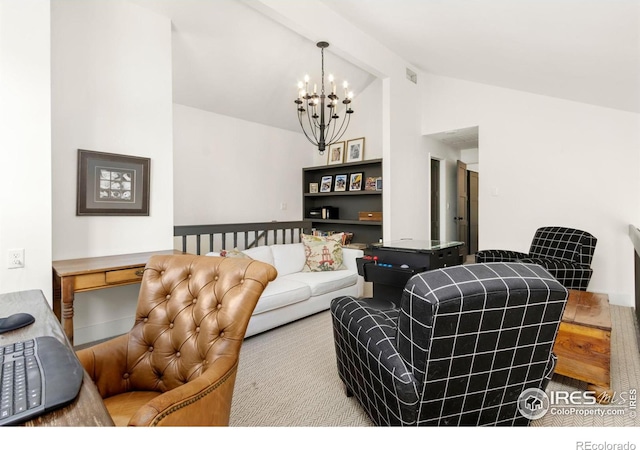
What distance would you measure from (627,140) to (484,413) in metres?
4.06

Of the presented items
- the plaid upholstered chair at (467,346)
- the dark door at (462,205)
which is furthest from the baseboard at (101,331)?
the dark door at (462,205)

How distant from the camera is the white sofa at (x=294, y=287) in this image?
2.76 meters

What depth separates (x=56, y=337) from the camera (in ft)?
3.11

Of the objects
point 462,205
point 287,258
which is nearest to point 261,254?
point 287,258

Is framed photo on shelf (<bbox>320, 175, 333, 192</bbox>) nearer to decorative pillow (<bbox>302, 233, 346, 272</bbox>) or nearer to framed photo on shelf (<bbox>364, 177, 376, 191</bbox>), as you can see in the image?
framed photo on shelf (<bbox>364, 177, 376, 191</bbox>)

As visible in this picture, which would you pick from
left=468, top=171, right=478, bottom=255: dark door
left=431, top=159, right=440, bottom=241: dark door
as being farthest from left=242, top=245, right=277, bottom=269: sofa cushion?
left=468, top=171, right=478, bottom=255: dark door

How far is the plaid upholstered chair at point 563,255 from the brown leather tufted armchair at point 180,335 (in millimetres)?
3168

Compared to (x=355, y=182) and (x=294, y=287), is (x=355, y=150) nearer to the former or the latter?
(x=355, y=182)

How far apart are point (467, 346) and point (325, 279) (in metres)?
2.23

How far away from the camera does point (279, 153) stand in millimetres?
5531

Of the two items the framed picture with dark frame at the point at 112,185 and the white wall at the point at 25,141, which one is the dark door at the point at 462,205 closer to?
the framed picture with dark frame at the point at 112,185

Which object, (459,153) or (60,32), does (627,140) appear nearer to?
(459,153)
